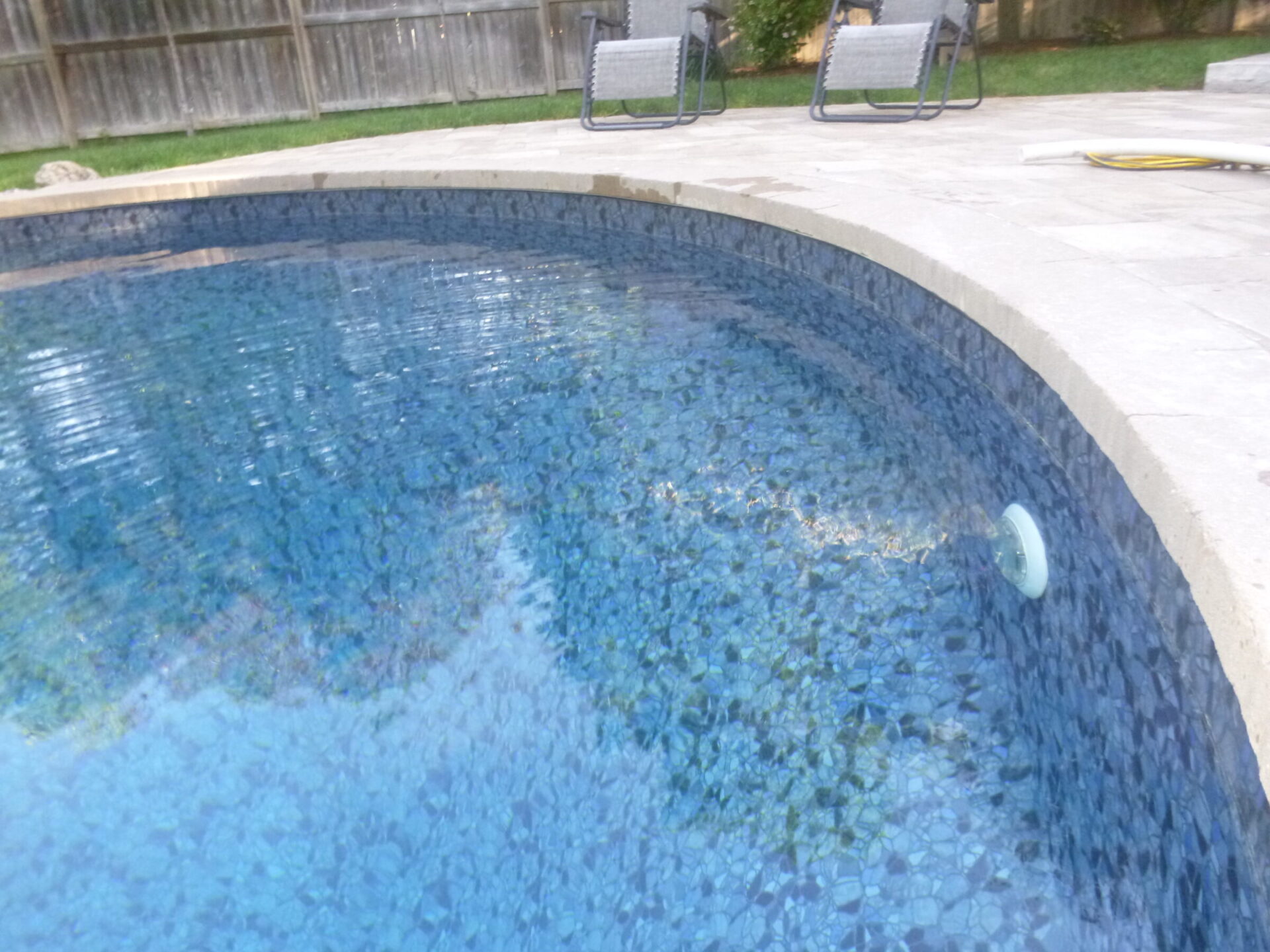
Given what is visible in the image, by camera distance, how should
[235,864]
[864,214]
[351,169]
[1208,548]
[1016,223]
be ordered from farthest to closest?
[351,169], [864,214], [1016,223], [235,864], [1208,548]

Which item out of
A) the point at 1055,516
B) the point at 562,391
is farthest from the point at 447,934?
the point at 562,391

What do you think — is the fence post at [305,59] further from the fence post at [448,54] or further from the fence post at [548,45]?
the fence post at [548,45]

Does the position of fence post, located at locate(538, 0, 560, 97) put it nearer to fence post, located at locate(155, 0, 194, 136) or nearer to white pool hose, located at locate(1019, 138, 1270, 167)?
fence post, located at locate(155, 0, 194, 136)

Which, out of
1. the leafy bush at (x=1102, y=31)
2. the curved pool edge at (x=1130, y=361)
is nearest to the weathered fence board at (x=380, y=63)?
the leafy bush at (x=1102, y=31)

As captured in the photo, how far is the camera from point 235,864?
141cm

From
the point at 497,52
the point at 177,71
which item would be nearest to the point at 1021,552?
the point at 497,52

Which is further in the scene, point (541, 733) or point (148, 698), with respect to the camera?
point (148, 698)

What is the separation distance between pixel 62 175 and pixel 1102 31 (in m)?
9.18

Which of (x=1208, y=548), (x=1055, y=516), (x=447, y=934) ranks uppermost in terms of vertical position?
(x=1208, y=548)

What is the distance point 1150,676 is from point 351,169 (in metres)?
4.78

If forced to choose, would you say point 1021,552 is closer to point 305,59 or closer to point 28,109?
point 305,59

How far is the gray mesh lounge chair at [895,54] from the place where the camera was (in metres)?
5.19

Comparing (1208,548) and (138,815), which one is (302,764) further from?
(1208,548)

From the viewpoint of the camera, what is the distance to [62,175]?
6055 millimetres
